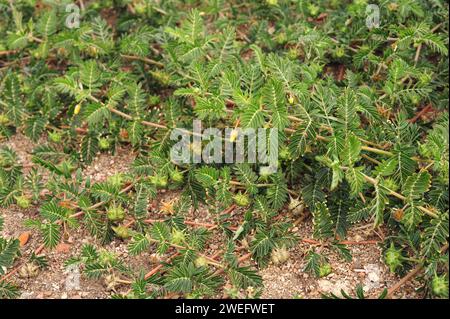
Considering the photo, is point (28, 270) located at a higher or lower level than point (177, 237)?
lower

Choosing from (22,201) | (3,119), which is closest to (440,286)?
(22,201)

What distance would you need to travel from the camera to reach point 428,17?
318cm

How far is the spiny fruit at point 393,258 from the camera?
2547 millimetres

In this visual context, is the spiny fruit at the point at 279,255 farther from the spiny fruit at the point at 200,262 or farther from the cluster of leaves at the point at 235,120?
the spiny fruit at the point at 200,262

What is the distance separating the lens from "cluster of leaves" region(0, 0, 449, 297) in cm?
260

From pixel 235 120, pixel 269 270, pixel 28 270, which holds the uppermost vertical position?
pixel 235 120

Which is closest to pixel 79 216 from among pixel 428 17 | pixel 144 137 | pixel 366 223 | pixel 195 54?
pixel 144 137

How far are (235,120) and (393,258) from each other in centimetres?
91

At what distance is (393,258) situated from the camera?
254 cm

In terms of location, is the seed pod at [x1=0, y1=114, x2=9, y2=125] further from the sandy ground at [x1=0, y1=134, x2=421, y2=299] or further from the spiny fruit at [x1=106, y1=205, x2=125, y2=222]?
the spiny fruit at [x1=106, y1=205, x2=125, y2=222]

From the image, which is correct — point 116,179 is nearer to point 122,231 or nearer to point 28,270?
point 122,231

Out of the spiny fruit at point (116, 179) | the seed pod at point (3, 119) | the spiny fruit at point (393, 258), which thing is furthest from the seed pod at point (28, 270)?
the spiny fruit at point (393, 258)

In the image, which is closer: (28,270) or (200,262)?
(200,262)

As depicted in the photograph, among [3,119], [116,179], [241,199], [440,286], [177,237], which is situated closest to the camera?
[440,286]
